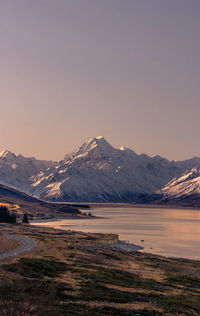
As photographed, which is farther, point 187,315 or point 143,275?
point 143,275

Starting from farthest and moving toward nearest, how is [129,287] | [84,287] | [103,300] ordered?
[129,287]
[84,287]
[103,300]

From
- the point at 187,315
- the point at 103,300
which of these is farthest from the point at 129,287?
the point at 187,315

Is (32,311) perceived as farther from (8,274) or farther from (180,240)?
(180,240)

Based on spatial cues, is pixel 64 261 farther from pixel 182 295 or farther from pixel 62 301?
pixel 62 301

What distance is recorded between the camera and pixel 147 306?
3566 cm

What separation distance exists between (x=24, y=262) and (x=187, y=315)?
2229 centimetres

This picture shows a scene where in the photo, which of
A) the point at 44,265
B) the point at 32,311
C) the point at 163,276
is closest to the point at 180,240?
the point at 163,276

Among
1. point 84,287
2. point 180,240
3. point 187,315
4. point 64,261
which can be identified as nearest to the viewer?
point 187,315

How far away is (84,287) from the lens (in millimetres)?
41031

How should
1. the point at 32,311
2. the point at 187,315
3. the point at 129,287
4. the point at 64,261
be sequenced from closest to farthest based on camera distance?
1. the point at 32,311
2. the point at 187,315
3. the point at 129,287
4. the point at 64,261

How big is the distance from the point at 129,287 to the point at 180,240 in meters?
Answer: 102

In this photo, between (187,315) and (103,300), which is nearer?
(187,315)

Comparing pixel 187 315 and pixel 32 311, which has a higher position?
pixel 32 311

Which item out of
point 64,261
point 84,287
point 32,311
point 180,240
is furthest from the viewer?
point 180,240
